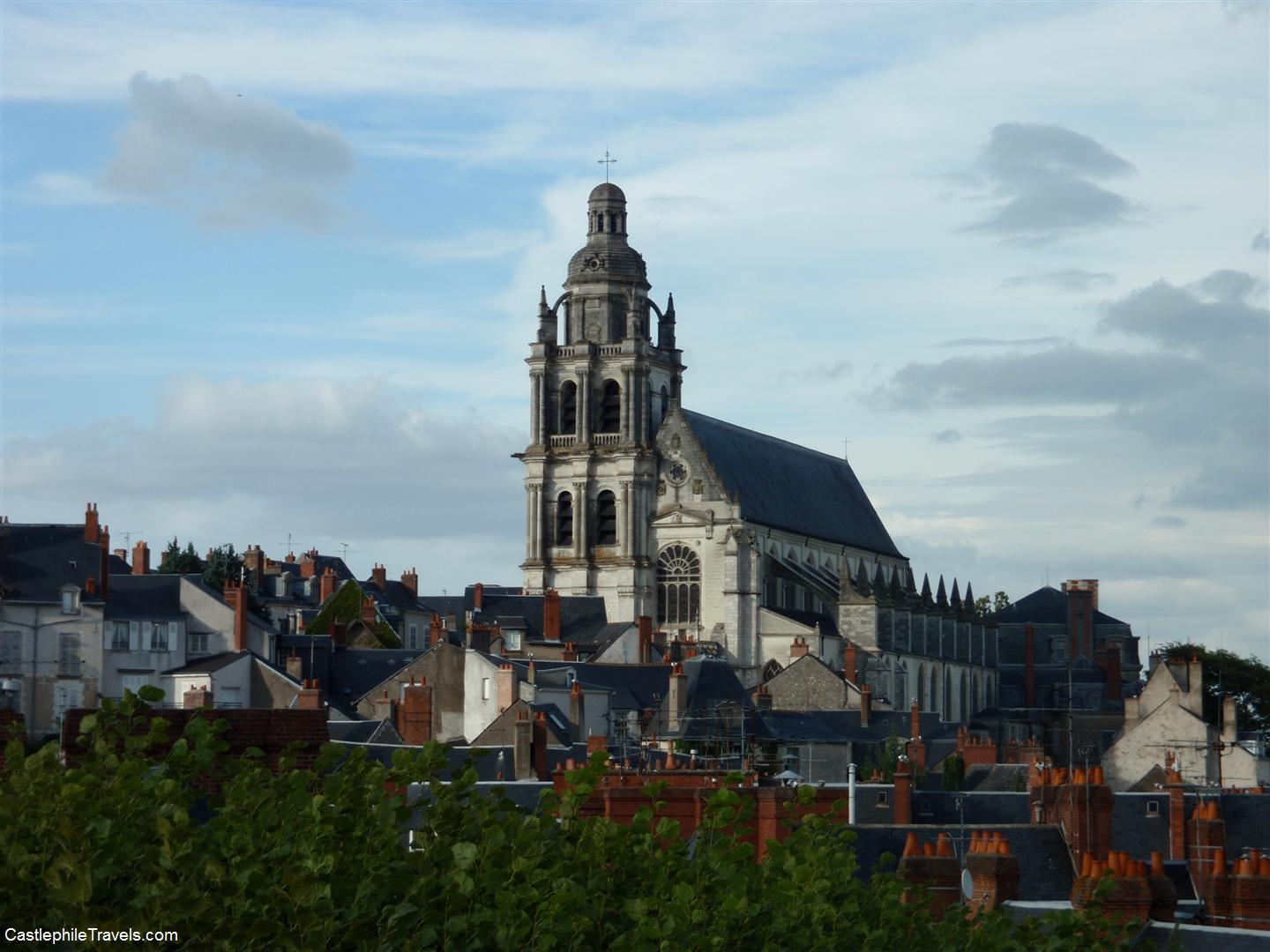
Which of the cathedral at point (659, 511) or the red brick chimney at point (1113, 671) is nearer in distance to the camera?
the cathedral at point (659, 511)

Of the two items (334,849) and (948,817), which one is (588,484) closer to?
(948,817)

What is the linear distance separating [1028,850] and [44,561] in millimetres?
38707

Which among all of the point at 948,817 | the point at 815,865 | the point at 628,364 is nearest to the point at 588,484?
the point at 628,364

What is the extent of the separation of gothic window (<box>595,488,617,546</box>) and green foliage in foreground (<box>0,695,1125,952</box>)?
8373 cm

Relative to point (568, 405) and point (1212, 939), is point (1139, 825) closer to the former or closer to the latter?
point (1212, 939)

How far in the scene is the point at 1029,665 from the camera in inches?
4417

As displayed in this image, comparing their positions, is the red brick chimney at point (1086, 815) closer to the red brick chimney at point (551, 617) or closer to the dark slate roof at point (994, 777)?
the dark slate roof at point (994, 777)

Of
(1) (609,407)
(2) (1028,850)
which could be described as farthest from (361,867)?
(1) (609,407)

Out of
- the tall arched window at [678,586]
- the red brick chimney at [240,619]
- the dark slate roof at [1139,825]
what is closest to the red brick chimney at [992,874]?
the dark slate roof at [1139,825]

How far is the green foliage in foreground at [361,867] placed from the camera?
10461mm

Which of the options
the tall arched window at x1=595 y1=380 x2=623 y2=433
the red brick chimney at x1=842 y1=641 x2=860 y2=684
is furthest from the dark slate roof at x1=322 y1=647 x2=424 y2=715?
the tall arched window at x1=595 y1=380 x2=623 y2=433

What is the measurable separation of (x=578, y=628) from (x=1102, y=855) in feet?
206

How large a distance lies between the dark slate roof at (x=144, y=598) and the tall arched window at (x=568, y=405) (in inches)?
1309

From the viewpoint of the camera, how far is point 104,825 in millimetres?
10609
